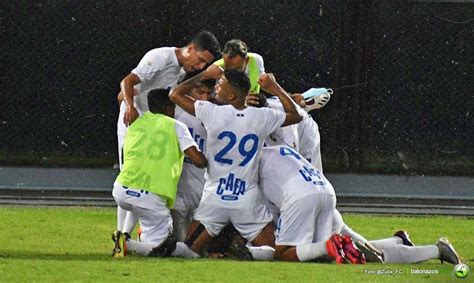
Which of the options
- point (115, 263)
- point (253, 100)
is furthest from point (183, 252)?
point (253, 100)

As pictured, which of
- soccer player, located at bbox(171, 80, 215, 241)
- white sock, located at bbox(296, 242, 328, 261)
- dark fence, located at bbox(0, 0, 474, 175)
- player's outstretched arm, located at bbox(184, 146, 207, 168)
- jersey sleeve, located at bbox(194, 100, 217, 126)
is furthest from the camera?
dark fence, located at bbox(0, 0, 474, 175)

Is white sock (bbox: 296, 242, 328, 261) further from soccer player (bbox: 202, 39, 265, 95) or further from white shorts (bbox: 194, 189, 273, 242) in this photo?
soccer player (bbox: 202, 39, 265, 95)

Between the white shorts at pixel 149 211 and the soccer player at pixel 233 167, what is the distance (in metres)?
0.16

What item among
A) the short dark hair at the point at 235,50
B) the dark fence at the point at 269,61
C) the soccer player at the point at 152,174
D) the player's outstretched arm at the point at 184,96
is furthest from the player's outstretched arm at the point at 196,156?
the dark fence at the point at 269,61

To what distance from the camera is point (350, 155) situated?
18141 millimetres

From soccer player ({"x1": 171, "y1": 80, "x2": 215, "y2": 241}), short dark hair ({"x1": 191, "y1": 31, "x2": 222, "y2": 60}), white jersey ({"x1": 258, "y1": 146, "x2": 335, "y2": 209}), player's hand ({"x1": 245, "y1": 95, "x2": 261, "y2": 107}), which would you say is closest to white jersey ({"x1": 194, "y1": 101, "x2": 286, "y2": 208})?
white jersey ({"x1": 258, "y1": 146, "x2": 335, "y2": 209})

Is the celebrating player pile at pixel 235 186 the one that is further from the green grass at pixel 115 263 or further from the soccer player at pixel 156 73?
the green grass at pixel 115 263

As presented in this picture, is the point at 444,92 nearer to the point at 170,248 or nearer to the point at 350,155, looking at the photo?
the point at 350,155

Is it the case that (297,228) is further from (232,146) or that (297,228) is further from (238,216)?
(232,146)

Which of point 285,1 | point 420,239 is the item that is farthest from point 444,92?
point 420,239

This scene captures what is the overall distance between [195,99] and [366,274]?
7.14 feet

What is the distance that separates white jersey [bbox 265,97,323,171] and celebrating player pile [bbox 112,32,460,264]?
394 millimetres

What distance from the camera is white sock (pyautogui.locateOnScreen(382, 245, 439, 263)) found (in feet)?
33.8

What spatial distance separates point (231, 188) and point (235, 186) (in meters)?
0.03
